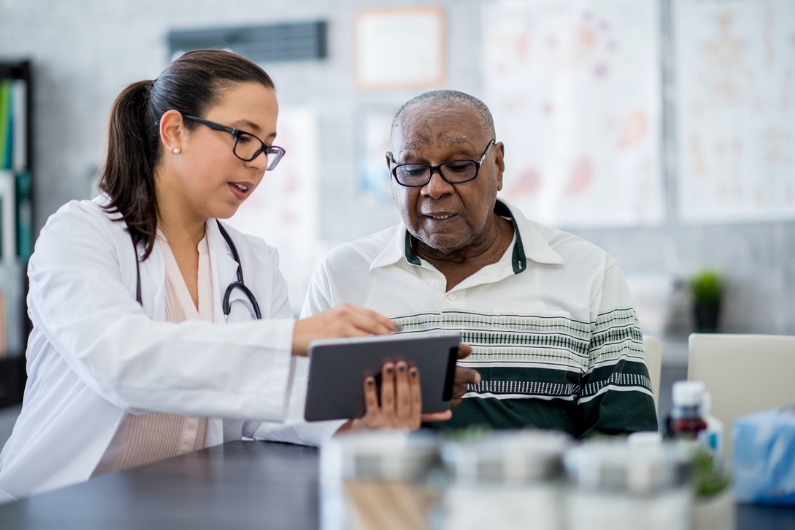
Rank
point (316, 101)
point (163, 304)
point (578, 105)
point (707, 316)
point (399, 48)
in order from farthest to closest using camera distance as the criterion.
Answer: point (316, 101), point (399, 48), point (578, 105), point (707, 316), point (163, 304)

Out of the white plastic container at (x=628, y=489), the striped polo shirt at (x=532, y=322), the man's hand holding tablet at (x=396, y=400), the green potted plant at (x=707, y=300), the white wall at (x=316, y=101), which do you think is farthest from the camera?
the white wall at (x=316, y=101)

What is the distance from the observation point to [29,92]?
13.5 ft

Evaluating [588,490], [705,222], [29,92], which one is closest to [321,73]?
[29,92]

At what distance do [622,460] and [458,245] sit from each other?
1.26 m

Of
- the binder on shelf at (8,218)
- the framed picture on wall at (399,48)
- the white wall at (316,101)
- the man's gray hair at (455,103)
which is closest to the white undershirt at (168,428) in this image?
the man's gray hair at (455,103)

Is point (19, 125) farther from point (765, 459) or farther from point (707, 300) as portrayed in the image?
point (765, 459)

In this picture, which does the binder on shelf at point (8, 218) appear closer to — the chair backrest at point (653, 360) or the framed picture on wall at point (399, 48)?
the framed picture on wall at point (399, 48)

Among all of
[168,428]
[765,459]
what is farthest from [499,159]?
[765,459]

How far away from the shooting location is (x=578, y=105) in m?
3.51

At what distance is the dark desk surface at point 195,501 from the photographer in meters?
0.97

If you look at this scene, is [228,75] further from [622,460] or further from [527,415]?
[622,460]

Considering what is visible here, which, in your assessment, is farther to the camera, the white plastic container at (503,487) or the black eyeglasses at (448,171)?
the black eyeglasses at (448,171)

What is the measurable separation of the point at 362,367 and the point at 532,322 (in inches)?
26.2

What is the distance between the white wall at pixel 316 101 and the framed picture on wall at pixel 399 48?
0.14ft
